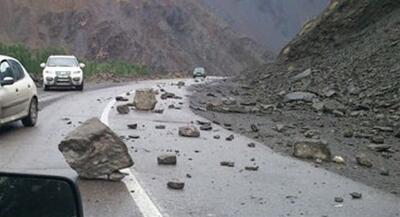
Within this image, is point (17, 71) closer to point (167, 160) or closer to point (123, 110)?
point (123, 110)

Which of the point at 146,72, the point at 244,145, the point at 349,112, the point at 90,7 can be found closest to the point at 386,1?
the point at 349,112

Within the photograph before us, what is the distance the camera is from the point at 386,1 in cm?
3359

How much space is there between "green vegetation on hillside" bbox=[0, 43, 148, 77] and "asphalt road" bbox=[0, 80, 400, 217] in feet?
97.2

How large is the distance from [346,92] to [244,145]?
40.9 feet

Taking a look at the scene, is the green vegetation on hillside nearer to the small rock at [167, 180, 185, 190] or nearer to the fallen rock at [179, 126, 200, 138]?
the fallen rock at [179, 126, 200, 138]

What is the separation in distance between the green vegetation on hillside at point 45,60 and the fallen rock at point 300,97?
21753mm

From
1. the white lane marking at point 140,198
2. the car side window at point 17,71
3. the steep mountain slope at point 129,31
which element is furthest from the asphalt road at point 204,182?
the steep mountain slope at point 129,31

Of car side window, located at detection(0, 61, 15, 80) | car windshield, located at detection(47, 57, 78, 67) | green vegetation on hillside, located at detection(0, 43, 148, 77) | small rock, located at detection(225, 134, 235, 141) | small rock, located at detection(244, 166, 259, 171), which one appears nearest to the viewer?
small rock, located at detection(244, 166, 259, 171)

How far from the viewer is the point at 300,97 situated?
26.4 meters

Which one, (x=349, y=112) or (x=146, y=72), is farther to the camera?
(x=146, y=72)

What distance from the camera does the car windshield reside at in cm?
3409

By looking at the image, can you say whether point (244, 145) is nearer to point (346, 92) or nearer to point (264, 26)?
point (346, 92)

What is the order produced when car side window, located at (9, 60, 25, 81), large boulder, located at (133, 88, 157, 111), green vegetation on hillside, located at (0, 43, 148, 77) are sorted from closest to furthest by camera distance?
car side window, located at (9, 60, 25, 81), large boulder, located at (133, 88, 157, 111), green vegetation on hillside, located at (0, 43, 148, 77)

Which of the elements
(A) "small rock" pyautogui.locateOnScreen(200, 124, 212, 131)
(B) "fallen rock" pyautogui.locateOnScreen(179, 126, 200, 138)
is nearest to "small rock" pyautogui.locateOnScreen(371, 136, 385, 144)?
(A) "small rock" pyautogui.locateOnScreen(200, 124, 212, 131)
